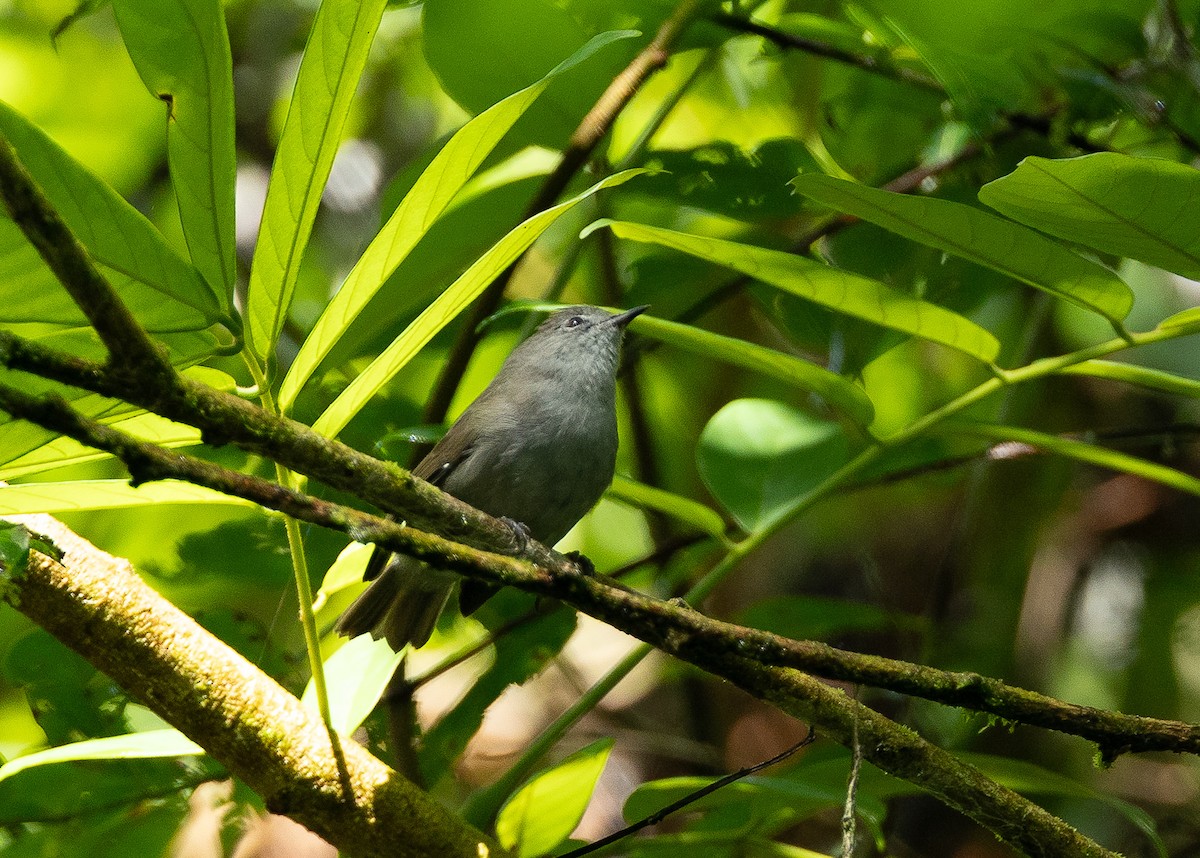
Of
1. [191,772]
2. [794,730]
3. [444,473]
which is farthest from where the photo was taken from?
[794,730]

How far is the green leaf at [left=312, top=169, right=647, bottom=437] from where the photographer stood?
162cm

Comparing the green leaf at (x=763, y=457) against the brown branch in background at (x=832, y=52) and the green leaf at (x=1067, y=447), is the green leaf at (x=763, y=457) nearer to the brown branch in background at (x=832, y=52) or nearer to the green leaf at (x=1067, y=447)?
the green leaf at (x=1067, y=447)

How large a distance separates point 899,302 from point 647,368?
7.87ft

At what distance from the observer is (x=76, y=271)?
1173 millimetres

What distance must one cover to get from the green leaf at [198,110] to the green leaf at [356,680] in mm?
1036

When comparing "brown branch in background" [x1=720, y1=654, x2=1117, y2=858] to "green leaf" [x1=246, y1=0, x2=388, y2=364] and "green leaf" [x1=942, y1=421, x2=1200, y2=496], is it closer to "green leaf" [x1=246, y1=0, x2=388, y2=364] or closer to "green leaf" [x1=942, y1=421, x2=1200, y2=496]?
"green leaf" [x1=942, y1=421, x2=1200, y2=496]

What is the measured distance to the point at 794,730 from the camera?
16.1 feet

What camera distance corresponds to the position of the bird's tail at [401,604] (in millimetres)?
2936

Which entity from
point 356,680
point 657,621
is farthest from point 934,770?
point 356,680

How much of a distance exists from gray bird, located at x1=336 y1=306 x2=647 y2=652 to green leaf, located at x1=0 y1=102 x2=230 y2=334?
1.55 metres

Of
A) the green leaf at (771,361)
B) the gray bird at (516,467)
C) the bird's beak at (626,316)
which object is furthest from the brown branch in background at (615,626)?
the bird's beak at (626,316)

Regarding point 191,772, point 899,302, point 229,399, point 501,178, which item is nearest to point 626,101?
point 501,178

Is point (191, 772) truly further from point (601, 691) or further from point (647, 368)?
point (647, 368)

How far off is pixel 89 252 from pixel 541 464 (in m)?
1.81
